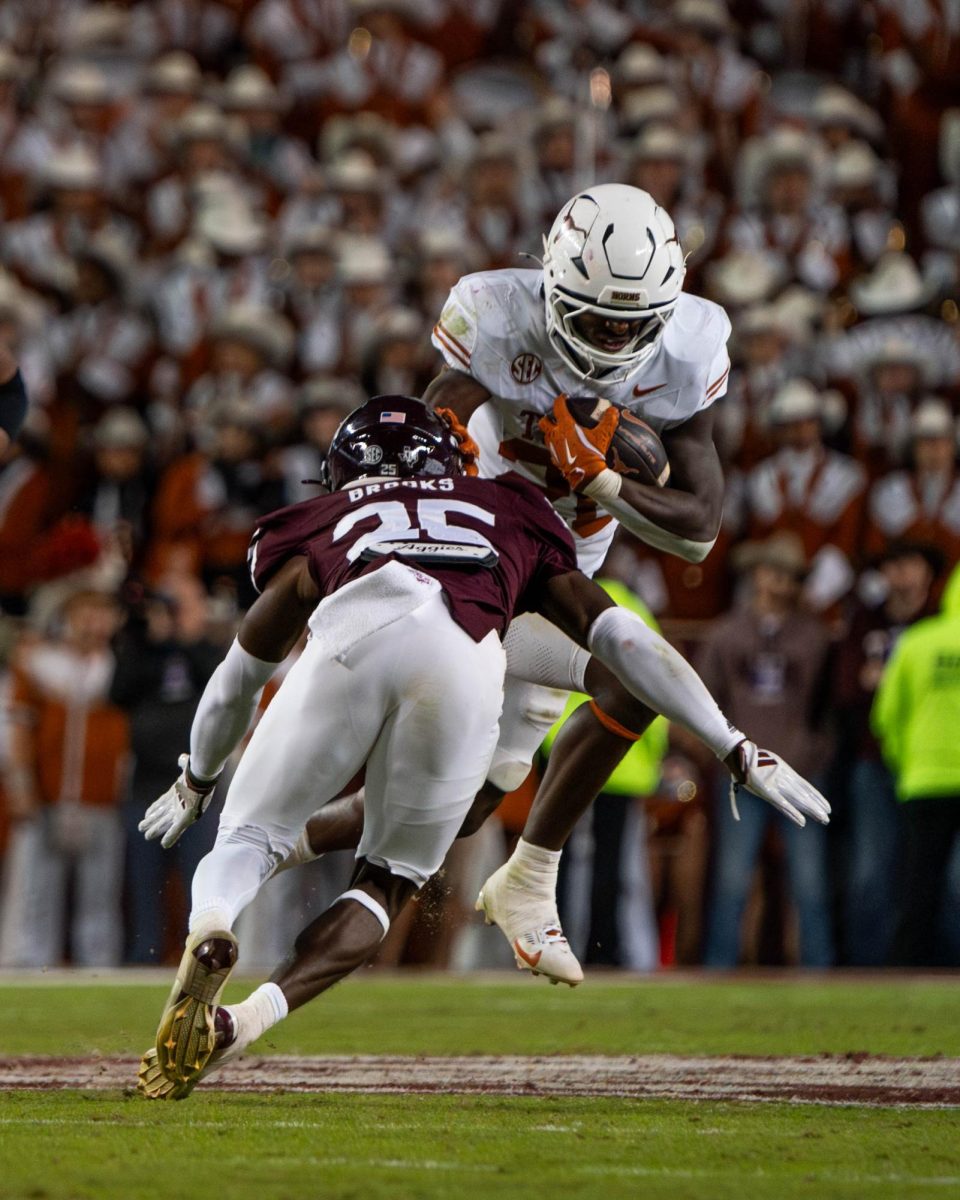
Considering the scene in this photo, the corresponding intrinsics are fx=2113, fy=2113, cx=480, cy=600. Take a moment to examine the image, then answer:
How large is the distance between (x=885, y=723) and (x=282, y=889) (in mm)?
2765

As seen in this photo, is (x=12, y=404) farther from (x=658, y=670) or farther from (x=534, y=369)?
(x=658, y=670)

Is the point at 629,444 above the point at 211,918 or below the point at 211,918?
above

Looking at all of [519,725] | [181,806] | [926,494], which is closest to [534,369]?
[519,725]

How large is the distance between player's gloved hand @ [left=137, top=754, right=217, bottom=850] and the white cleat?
1020mm

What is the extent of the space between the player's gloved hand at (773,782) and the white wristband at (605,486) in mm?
853

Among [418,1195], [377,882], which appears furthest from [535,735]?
[418,1195]

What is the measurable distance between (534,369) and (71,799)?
4478 mm

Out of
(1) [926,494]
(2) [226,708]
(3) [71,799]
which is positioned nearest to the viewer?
(2) [226,708]

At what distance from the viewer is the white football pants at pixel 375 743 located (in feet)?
14.6

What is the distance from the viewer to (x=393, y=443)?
4832 millimetres

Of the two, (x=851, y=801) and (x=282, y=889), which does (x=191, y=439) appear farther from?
(x=851, y=801)

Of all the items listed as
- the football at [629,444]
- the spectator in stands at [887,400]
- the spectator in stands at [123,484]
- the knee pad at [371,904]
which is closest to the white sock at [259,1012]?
the knee pad at [371,904]

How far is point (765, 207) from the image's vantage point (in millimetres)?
11703

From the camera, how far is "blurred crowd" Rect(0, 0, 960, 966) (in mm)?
9328
